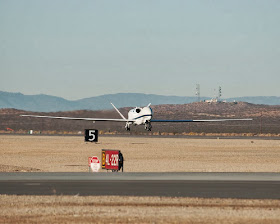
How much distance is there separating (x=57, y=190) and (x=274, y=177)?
12151 mm

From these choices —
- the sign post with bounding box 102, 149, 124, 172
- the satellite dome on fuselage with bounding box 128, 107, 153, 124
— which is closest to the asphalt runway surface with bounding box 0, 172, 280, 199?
the sign post with bounding box 102, 149, 124, 172

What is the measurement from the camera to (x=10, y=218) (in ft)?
65.3

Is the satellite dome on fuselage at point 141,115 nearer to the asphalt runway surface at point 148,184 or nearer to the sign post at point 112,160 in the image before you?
the sign post at point 112,160

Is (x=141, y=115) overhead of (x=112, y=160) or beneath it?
overhead

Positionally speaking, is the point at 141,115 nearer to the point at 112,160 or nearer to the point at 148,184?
the point at 112,160

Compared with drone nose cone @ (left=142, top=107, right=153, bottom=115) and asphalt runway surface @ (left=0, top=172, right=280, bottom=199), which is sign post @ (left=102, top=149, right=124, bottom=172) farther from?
drone nose cone @ (left=142, top=107, right=153, bottom=115)

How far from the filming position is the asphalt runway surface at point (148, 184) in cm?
2689

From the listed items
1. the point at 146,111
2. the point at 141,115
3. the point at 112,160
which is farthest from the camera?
the point at 141,115

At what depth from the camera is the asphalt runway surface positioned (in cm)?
2689

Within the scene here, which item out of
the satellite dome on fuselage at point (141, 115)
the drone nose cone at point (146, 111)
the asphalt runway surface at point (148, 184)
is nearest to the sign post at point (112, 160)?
the asphalt runway surface at point (148, 184)

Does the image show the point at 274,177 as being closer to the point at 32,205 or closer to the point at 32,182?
the point at 32,182

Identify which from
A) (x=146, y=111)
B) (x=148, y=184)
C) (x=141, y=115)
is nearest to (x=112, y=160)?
(x=148, y=184)

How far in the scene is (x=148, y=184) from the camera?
30.5 metres

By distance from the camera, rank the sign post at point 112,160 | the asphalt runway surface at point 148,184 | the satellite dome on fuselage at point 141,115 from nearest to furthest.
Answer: the asphalt runway surface at point 148,184
the sign post at point 112,160
the satellite dome on fuselage at point 141,115
